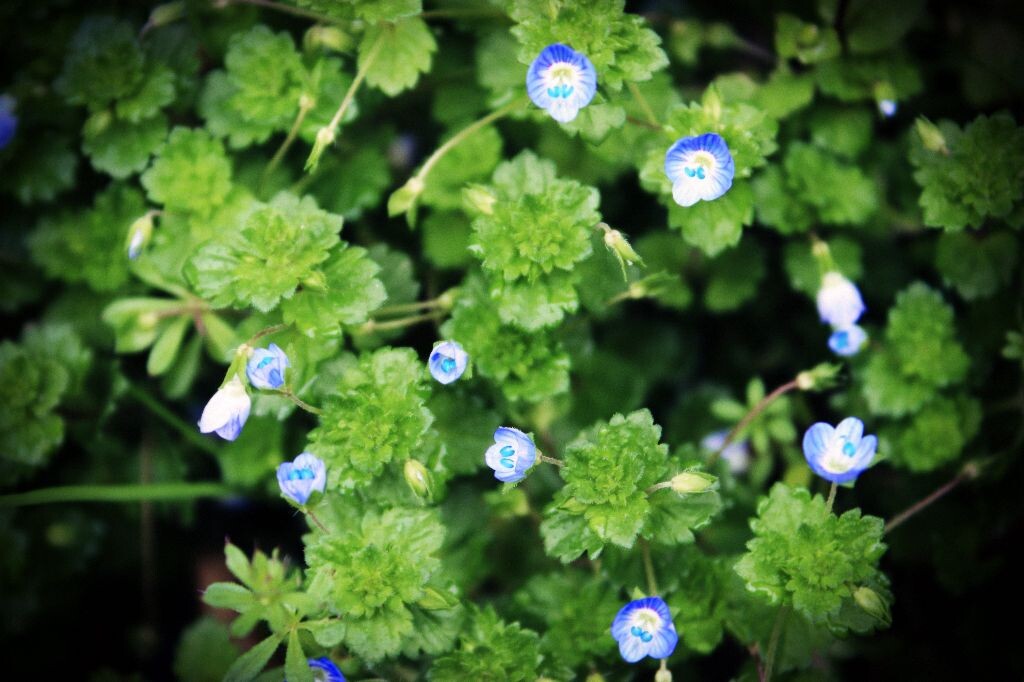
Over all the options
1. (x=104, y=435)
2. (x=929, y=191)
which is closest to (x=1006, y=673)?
(x=929, y=191)

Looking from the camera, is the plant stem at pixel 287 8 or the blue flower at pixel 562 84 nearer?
the blue flower at pixel 562 84

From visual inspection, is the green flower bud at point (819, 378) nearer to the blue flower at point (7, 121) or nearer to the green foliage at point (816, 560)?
the green foliage at point (816, 560)

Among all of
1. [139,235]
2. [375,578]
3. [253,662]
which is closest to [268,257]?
[139,235]

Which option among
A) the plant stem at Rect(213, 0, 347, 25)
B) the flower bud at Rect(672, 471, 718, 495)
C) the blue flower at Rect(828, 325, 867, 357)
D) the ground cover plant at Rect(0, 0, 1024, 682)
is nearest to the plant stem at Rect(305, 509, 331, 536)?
the ground cover plant at Rect(0, 0, 1024, 682)

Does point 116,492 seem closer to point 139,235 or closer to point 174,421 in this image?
point 174,421

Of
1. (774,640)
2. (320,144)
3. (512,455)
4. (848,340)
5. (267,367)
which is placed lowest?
(774,640)

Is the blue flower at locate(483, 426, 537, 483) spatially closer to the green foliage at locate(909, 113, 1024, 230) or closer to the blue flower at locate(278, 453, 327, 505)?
the blue flower at locate(278, 453, 327, 505)

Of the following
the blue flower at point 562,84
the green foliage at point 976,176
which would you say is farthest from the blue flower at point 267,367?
the green foliage at point 976,176
